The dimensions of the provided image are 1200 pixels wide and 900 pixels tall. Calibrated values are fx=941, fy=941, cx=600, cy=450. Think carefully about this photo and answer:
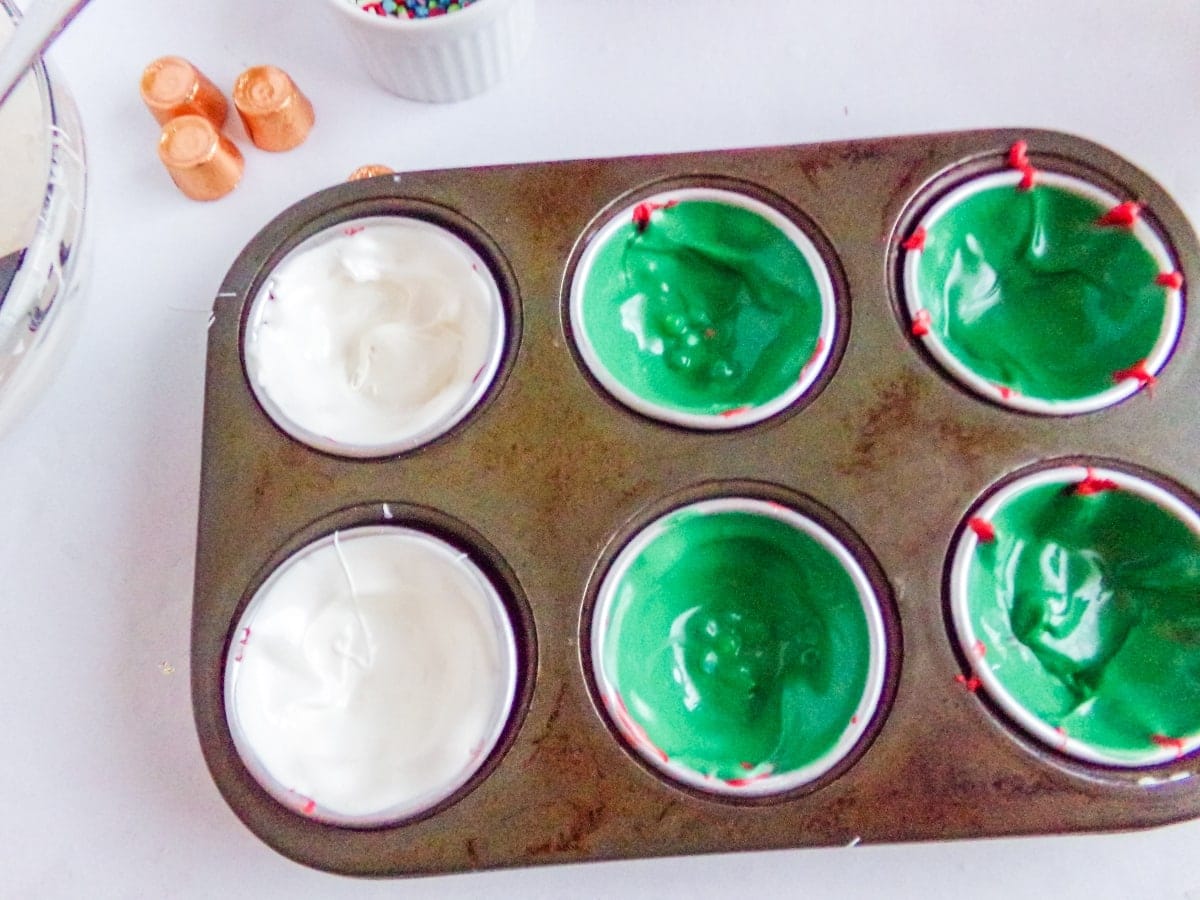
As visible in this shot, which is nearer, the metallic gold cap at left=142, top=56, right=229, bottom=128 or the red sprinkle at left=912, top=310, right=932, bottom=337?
the red sprinkle at left=912, top=310, right=932, bottom=337

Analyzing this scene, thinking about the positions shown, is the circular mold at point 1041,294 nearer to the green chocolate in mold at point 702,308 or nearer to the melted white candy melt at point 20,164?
the green chocolate in mold at point 702,308

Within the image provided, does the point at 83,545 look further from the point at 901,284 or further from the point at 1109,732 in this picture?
the point at 1109,732

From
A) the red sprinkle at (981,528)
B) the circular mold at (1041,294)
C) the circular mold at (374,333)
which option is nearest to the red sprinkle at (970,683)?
the red sprinkle at (981,528)

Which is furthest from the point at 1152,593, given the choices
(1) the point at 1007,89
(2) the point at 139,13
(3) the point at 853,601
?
(2) the point at 139,13

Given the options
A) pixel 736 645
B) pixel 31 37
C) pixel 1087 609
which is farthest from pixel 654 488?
pixel 31 37

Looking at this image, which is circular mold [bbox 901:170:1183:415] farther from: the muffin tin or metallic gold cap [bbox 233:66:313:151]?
metallic gold cap [bbox 233:66:313:151]

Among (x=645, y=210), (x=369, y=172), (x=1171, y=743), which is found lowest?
(x=1171, y=743)

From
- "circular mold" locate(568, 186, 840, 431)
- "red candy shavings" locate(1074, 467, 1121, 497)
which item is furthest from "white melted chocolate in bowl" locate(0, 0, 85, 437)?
"red candy shavings" locate(1074, 467, 1121, 497)

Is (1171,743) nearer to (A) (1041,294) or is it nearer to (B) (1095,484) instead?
(B) (1095,484)
